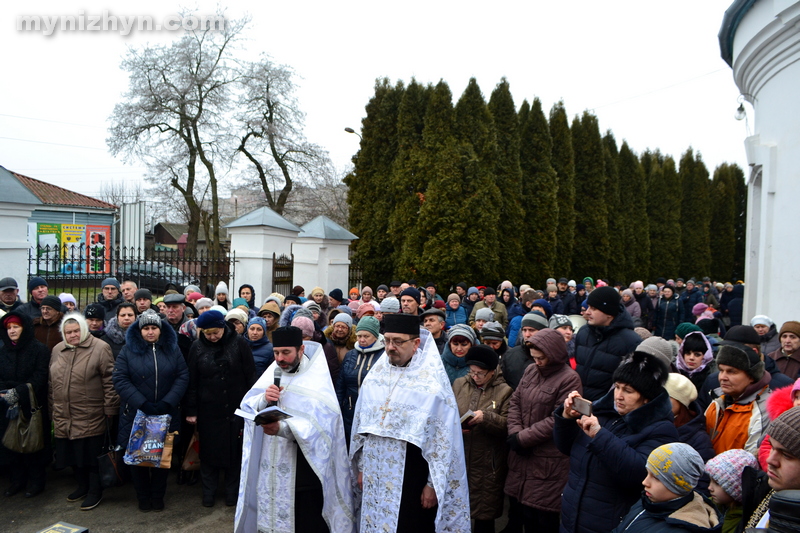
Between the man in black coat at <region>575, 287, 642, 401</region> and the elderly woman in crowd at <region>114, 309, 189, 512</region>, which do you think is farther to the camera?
the elderly woman in crowd at <region>114, 309, 189, 512</region>

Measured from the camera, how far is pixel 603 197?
72.2 ft

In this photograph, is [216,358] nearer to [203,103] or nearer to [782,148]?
[782,148]

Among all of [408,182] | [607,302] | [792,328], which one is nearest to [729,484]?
[607,302]

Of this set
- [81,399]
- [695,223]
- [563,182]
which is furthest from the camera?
[695,223]

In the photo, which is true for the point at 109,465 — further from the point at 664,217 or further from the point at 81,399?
the point at 664,217

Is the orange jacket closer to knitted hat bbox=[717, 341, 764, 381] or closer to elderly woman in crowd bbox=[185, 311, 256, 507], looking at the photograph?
knitted hat bbox=[717, 341, 764, 381]

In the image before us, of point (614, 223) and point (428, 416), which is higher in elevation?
point (614, 223)

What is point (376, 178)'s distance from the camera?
55.9 feet

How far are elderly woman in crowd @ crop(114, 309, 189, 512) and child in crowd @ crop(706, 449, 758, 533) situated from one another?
4011 mm

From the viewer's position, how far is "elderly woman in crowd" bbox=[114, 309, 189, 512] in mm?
4672

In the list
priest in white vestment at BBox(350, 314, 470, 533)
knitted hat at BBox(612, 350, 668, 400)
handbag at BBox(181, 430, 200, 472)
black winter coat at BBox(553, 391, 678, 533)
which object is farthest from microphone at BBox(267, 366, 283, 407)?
knitted hat at BBox(612, 350, 668, 400)

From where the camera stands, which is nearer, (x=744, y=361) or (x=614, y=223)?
(x=744, y=361)

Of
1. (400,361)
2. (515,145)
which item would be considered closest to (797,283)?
(400,361)

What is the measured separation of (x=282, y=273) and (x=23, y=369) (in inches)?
249
